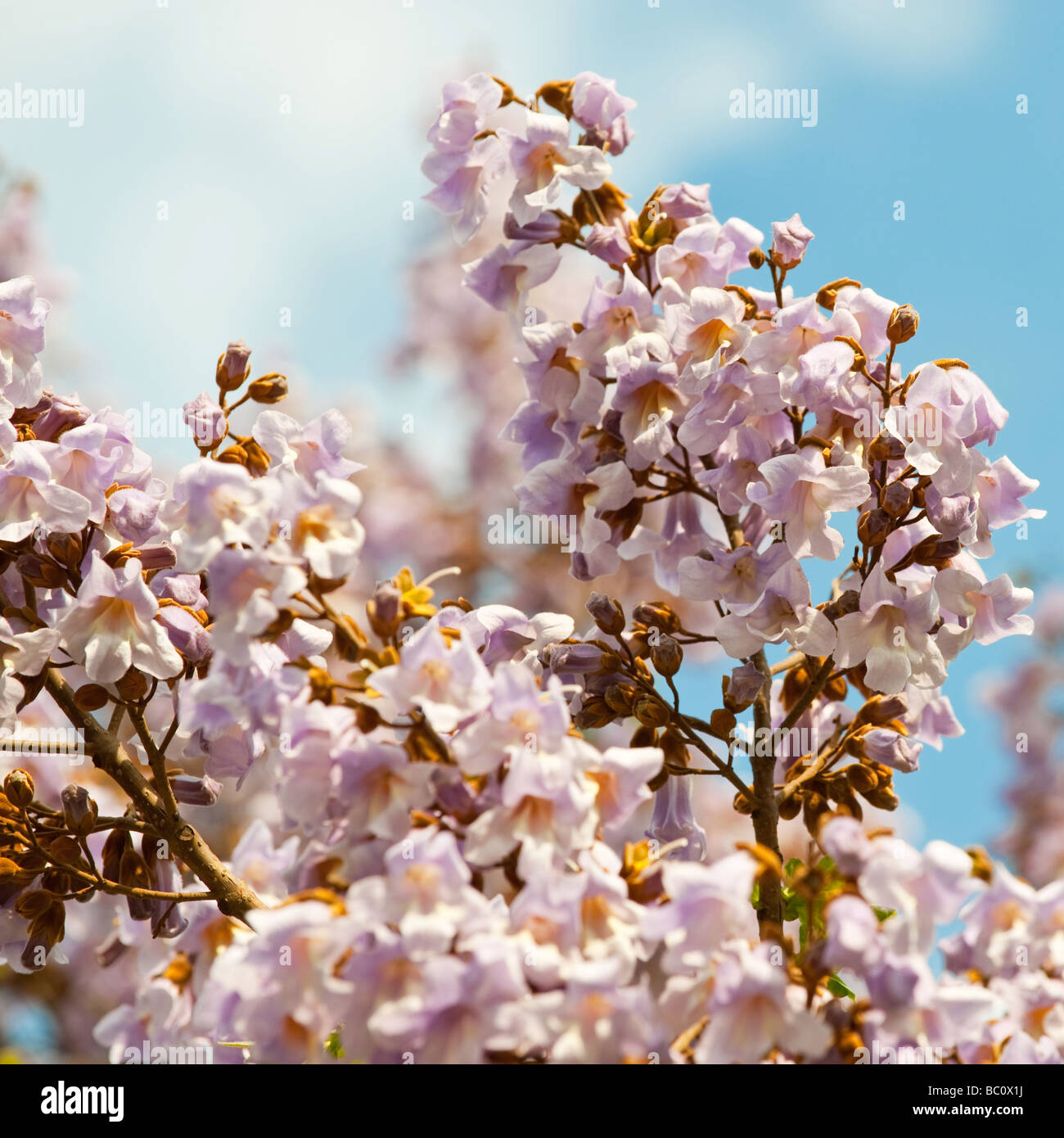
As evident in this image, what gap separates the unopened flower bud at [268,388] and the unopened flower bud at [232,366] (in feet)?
0.11

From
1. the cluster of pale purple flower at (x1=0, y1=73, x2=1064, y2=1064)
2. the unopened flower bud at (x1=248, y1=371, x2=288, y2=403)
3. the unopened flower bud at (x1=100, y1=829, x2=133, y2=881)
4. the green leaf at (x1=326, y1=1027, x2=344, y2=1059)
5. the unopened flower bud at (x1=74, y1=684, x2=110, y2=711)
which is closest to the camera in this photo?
the cluster of pale purple flower at (x1=0, y1=73, x2=1064, y2=1064)

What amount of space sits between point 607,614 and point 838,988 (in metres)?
0.57

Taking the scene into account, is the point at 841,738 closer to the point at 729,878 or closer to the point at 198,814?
the point at 729,878

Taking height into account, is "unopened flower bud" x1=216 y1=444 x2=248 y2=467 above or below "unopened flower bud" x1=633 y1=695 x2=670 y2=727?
above

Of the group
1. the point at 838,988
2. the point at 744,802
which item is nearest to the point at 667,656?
the point at 744,802

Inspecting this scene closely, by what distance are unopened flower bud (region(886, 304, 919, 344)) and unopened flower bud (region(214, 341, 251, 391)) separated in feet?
2.92

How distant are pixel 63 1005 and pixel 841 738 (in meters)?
4.31

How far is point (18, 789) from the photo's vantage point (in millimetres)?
1690

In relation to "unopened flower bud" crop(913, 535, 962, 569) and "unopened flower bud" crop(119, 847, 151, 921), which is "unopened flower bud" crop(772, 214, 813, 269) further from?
"unopened flower bud" crop(119, 847, 151, 921)

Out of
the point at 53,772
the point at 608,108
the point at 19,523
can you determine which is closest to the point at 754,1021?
the point at 19,523

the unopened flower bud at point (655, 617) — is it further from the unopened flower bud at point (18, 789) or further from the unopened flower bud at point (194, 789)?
the unopened flower bud at point (18, 789)

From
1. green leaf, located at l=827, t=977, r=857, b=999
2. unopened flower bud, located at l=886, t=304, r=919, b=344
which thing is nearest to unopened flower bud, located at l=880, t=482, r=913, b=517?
unopened flower bud, located at l=886, t=304, r=919, b=344

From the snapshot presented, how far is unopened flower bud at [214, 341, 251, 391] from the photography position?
6.00 feet

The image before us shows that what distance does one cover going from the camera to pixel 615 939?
120 cm
